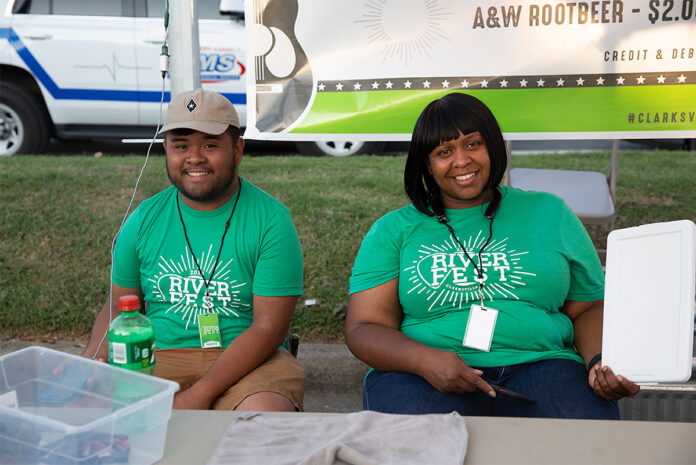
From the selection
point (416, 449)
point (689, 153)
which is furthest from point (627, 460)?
point (689, 153)

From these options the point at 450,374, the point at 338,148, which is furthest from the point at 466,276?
the point at 338,148

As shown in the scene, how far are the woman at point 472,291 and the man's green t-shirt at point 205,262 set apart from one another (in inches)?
10.6

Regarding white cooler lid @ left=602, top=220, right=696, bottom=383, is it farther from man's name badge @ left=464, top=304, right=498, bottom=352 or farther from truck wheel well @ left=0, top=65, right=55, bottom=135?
truck wheel well @ left=0, top=65, right=55, bottom=135

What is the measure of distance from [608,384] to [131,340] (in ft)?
3.82

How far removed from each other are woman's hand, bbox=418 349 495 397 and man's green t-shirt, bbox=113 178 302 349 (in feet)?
1.76

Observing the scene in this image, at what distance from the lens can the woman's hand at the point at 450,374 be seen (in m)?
2.04

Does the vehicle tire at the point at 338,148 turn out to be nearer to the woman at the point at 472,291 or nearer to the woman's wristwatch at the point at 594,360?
the woman at the point at 472,291

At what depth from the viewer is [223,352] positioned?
91.9 inches

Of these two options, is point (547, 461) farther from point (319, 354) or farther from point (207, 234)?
point (319, 354)

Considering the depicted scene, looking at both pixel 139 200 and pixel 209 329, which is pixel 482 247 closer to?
pixel 209 329

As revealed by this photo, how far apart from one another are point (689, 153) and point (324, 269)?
4645 mm

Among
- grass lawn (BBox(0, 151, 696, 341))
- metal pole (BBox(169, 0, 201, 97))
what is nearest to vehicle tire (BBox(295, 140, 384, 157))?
grass lawn (BBox(0, 151, 696, 341))

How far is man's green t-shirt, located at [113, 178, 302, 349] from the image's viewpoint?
2379 millimetres

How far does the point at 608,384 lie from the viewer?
191cm
